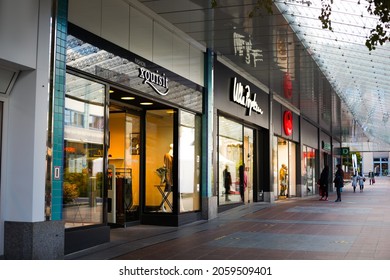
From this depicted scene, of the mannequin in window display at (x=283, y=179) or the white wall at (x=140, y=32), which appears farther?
the mannequin in window display at (x=283, y=179)

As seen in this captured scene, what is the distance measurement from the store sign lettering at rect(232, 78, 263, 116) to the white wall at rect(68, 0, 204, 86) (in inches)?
112

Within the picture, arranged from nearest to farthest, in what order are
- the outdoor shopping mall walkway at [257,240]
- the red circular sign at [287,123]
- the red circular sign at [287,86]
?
the outdoor shopping mall walkway at [257,240]
the red circular sign at [287,86]
the red circular sign at [287,123]

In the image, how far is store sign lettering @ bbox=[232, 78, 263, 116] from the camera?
1736cm

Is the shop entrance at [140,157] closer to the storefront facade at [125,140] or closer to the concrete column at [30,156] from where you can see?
the storefront facade at [125,140]

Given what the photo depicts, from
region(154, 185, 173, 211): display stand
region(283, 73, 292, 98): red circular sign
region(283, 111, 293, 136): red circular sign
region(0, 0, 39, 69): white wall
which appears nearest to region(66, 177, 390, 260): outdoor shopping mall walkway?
region(154, 185, 173, 211): display stand

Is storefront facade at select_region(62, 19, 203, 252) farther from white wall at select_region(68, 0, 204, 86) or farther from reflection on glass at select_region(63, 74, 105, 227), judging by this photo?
white wall at select_region(68, 0, 204, 86)

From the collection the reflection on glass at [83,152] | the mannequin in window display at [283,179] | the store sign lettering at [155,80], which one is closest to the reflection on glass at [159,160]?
the store sign lettering at [155,80]

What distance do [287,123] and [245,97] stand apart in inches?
305

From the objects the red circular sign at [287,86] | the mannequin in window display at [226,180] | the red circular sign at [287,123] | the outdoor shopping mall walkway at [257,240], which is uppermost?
the red circular sign at [287,86]

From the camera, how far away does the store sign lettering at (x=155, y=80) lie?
11134mm

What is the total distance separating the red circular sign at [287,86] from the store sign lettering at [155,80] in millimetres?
7591

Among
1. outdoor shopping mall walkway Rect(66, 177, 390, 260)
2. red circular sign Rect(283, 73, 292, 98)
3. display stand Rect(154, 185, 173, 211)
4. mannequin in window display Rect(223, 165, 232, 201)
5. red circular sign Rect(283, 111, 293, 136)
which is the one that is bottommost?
outdoor shopping mall walkway Rect(66, 177, 390, 260)

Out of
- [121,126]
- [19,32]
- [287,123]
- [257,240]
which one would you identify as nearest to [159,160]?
[121,126]

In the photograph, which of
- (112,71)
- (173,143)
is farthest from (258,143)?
(112,71)
